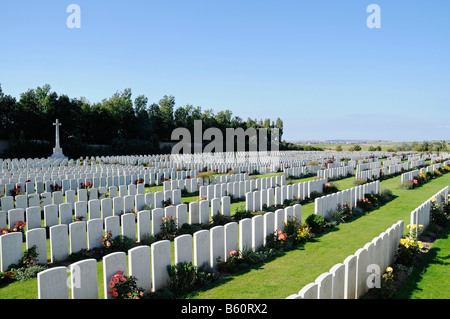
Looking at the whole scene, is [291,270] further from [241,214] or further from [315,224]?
[241,214]

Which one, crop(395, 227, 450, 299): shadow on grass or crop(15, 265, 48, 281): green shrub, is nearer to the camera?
crop(395, 227, 450, 299): shadow on grass

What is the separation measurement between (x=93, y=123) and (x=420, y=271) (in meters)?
48.0

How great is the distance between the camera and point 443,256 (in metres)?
6.75

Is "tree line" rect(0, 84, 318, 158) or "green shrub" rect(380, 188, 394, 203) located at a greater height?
"tree line" rect(0, 84, 318, 158)

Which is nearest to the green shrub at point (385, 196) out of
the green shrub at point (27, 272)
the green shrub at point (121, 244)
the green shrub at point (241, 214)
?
the green shrub at point (241, 214)

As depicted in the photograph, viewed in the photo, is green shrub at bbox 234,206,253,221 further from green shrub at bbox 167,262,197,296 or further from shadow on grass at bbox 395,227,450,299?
shadow on grass at bbox 395,227,450,299

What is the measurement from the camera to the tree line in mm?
38109

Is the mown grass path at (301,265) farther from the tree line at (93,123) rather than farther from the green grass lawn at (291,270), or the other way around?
the tree line at (93,123)

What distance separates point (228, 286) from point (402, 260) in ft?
11.9

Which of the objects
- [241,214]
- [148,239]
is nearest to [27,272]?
[148,239]

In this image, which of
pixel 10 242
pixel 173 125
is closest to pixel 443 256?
pixel 10 242

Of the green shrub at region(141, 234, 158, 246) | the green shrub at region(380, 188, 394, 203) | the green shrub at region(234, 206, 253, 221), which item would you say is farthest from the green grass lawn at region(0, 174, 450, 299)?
the green shrub at region(380, 188, 394, 203)

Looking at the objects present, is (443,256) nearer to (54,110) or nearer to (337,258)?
(337,258)

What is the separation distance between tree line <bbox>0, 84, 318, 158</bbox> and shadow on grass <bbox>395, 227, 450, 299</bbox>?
39.0m
